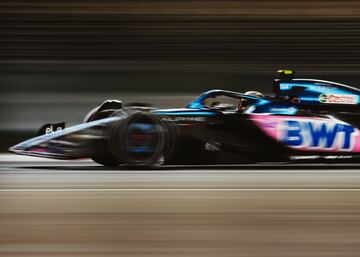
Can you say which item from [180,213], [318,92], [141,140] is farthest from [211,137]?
[180,213]

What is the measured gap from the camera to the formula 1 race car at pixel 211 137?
27.5 ft

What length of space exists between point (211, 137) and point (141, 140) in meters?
0.75

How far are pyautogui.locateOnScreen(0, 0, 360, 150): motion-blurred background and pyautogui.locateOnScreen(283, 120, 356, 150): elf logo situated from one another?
4036mm

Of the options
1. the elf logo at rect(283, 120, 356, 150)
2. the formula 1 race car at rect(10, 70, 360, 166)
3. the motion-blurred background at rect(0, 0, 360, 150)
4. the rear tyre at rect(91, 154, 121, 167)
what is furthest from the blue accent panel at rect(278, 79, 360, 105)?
the motion-blurred background at rect(0, 0, 360, 150)

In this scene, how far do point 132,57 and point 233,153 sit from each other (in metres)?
5.43

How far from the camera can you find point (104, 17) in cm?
1416

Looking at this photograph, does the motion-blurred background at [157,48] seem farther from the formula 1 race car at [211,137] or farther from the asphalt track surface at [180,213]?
the asphalt track surface at [180,213]

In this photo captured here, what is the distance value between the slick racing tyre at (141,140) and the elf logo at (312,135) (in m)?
1.30

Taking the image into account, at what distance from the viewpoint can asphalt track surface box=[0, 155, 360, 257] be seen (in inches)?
158

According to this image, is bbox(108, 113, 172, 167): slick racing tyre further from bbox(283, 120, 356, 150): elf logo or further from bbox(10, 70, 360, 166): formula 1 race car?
bbox(283, 120, 356, 150): elf logo

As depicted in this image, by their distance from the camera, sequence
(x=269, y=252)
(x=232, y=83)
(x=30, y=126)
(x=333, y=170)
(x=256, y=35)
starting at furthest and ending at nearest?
1. (x=256, y=35)
2. (x=232, y=83)
3. (x=30, y=126)
4. (x=333, y=170)
5. (x=269, y=252)

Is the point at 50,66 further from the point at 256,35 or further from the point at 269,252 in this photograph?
the point at 269,252

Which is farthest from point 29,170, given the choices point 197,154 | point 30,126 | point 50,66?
point 50,66

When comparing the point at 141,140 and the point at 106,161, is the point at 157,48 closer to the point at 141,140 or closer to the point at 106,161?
the point at 106,161
